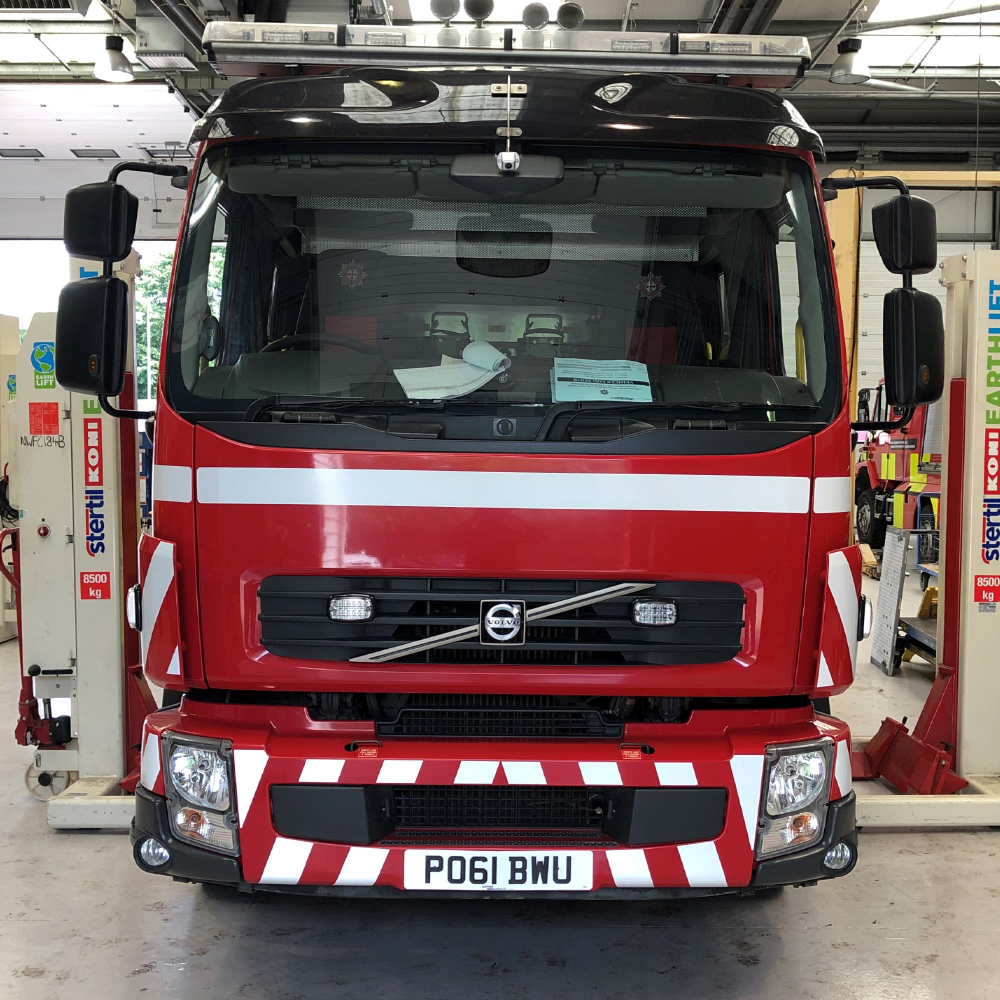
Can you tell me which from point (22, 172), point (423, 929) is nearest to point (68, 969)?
point (423, 929)

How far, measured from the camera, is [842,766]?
101 inches

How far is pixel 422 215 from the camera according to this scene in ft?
8.76

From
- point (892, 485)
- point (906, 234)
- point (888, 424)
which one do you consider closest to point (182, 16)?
point (906, 234)

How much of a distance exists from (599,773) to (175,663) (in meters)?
1.05

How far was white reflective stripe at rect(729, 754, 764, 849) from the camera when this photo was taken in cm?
242

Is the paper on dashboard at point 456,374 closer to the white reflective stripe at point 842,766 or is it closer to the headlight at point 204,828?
the headlight at point 204,828

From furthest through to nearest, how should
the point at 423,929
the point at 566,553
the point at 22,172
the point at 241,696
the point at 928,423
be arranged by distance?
the point at 22,172 → the point at 928,423 → the point at 423,929 → the point at 241,696 → the point at 566,553

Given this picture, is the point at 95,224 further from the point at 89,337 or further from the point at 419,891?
the point at 419,891

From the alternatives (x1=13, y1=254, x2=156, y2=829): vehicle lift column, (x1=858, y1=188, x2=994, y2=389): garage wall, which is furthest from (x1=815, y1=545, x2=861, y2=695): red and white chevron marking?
(x1=858, y1=188, x2=994, y2=389): garage wall

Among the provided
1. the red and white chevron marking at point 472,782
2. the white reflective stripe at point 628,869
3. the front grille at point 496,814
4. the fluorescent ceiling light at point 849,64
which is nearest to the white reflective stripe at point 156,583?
the red and white chevron marking at point 472,782

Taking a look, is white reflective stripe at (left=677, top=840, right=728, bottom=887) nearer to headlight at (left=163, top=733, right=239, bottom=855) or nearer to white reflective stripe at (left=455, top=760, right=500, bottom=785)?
white reflective stripe at (left=455, top=760, right=500, bottom=785)

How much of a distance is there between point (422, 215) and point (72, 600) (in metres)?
2.28

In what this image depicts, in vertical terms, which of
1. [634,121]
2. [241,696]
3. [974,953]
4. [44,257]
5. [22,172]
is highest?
[22,172]

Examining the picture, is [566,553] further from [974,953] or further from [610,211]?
[974,953]
